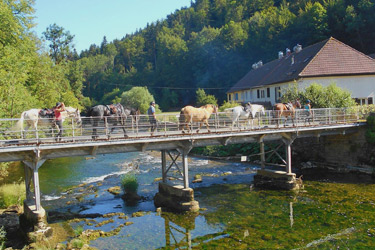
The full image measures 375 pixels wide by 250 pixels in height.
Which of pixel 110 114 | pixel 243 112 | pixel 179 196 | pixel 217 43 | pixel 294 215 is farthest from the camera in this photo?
pixel 217 43

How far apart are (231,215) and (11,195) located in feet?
41.9

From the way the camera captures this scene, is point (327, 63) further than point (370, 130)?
Yes

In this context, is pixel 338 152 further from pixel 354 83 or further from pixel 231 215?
pixel 231 215

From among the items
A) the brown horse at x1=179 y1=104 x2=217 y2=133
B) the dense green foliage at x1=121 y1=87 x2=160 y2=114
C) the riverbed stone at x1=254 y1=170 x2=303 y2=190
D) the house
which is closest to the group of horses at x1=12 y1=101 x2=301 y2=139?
the brown horse at x1=179 y1=104 x2=217 y2=133

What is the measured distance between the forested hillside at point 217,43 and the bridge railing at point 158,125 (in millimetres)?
34228

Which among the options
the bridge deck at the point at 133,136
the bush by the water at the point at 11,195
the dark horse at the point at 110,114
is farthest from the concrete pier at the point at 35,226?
the bush by the water at the point at 11,195

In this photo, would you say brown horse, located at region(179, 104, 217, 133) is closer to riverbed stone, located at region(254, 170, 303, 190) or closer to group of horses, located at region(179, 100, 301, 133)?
group of horses, located at region(179, 100, 301, 133)

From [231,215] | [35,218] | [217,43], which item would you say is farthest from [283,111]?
[217,43]

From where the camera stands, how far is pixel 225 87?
82.1 m

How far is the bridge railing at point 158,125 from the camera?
49.8ft

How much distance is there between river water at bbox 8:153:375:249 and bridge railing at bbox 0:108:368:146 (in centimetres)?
414

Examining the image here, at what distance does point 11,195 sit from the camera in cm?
1878

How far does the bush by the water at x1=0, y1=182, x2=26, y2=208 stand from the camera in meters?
18.4

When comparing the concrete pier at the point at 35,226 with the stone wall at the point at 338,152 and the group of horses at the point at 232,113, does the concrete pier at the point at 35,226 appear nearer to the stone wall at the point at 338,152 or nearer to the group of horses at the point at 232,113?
the group of horses at the point at 232,113
